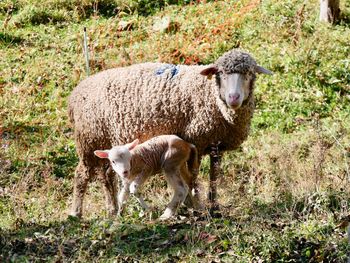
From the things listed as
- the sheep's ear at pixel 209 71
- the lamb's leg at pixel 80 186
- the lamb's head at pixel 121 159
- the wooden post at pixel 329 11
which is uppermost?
the wooden post at pixel 329 11

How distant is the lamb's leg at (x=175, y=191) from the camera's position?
7285 millimetres

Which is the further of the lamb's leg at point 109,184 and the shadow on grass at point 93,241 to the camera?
the lamb's leg at point 109,184

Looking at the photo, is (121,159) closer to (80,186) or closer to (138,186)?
(138,186)

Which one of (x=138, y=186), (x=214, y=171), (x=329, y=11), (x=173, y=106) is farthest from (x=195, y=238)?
(x=329, y=11)

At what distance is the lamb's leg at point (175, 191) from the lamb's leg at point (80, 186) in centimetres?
148

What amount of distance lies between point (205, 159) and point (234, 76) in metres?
2.88

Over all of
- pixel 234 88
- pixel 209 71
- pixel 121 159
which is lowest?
pixel 121 159

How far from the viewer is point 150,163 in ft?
24.5

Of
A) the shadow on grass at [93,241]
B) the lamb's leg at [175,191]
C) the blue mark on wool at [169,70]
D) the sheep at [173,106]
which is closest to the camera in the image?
the shadow on grass at [93,241]

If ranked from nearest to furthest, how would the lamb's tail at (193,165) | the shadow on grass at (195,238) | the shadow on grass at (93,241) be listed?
the shadow on grass at (195,238) → the shadow on grass at (93,241) → the lamb's tail at (193,165)

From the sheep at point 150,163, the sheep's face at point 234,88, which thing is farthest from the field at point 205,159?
the sheep's face at point 234,88

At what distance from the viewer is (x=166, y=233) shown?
655cm

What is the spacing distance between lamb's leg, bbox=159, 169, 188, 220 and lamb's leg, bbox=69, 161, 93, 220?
1.48 m

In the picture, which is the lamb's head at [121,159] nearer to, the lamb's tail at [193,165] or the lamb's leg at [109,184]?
the lamb's tail at [193,165]
